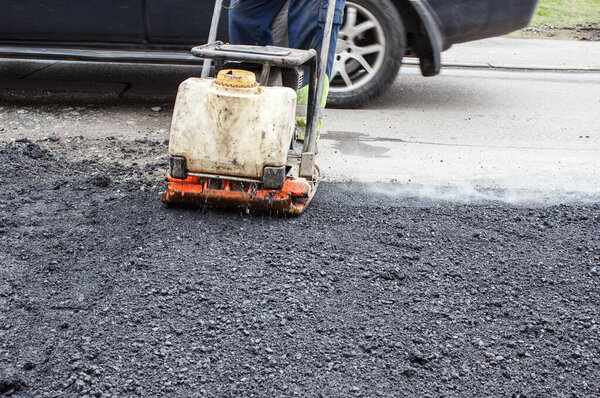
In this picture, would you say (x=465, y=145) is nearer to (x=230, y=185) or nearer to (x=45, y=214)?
(x=230, y=185)

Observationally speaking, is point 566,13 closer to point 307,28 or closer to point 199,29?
point 199,29

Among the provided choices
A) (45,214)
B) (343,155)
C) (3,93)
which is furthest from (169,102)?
(45,214)

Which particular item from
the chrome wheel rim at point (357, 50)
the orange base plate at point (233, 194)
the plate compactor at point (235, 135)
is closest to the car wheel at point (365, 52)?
the chrome wheel rim at point (357, 50)

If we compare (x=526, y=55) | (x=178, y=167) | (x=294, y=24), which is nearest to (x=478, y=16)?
(x=294, y=24)

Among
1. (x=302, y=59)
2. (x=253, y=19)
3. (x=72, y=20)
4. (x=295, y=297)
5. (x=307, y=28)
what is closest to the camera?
(x=295, y=297)

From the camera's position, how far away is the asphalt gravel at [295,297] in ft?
6.93

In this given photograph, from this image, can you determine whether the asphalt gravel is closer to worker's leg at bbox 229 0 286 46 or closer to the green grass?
worker's leg at bbox 229 0 286 46

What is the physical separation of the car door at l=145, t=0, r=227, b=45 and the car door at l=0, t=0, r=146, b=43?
0.29 feet

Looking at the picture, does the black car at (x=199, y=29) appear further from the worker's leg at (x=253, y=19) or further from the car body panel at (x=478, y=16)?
the worker's leg at (x=253, y=19)

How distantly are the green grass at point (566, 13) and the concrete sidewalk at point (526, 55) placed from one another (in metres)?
1.19

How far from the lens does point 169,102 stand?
17.4ft

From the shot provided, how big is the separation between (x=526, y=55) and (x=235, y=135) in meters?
5.46

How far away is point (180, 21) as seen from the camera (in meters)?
4.92

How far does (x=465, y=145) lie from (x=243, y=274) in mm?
2449
